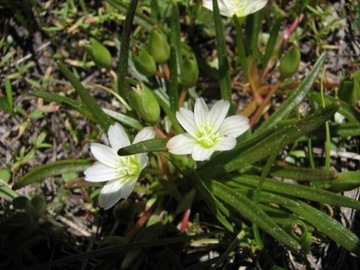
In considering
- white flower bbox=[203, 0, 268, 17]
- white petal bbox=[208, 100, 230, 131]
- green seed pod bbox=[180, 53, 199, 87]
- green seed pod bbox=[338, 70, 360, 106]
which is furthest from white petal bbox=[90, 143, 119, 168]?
green seed pod bbox=[338, 70, 360, 106]

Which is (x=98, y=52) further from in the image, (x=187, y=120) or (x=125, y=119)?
(x=187, y=120)

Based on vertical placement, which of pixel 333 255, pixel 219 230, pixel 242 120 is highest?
pixel 242 120

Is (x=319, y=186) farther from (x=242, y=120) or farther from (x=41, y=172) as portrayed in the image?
(x=41, y=172)

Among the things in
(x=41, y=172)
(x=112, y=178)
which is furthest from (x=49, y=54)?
(x=112, y=178)

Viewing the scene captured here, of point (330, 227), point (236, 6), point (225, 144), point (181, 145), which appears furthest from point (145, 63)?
point (330, 227)

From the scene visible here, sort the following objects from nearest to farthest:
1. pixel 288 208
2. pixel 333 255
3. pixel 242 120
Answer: pixel 242 120, pixel 288 208, pixel 333 255

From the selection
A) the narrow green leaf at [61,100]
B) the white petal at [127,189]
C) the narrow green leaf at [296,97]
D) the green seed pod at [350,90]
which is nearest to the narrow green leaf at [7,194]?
the narrow green leaf at [61,100]
